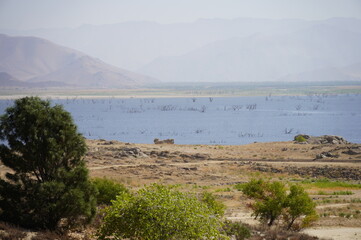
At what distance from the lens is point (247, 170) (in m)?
50.8

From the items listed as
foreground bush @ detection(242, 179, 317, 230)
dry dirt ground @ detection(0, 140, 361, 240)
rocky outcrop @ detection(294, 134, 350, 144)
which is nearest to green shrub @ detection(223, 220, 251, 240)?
foreground bush @ detection(242, 179, 317, 230)

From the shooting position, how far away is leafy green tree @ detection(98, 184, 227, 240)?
15.0 meters

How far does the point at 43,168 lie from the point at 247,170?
1341 inches

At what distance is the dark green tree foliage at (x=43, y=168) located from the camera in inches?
735

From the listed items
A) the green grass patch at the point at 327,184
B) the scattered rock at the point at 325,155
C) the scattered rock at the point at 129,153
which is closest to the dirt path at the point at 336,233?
the green grass patch at the point at 327,184

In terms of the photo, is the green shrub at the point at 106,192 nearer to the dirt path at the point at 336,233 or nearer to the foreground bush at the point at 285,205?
the foreground bush at the point at 285,205

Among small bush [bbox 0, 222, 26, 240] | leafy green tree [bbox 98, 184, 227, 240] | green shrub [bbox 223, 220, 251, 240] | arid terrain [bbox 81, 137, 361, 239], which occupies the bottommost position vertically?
arid terrain [bbox 81, 137, 361, 239]

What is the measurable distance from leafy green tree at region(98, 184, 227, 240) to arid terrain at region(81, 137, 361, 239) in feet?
34.0

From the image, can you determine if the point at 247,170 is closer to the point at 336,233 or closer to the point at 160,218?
the point at 336,233

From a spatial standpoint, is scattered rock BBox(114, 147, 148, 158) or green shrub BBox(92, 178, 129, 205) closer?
green shrub BBox(92, 178, 129, 205)

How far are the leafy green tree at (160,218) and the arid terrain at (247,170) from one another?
34.0 feet

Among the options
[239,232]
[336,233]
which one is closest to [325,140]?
[336,233]

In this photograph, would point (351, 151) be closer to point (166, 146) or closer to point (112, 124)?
point (166, 146)

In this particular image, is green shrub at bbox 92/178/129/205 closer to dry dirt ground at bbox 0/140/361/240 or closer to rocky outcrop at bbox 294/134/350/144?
dry dirt ground at bbox 0/140/361/240
